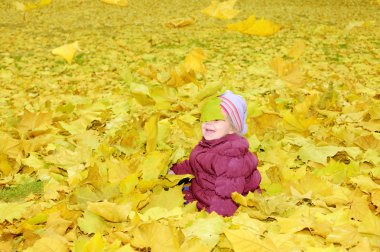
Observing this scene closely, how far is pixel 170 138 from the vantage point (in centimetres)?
309

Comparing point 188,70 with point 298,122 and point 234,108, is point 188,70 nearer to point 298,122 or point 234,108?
point 298,122

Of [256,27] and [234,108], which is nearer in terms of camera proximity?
[234,108]

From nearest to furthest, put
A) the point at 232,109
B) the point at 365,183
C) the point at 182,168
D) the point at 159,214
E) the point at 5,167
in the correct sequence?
the point at 159,214, the point at 232,109, the point at 365,183, the point at 182,168, the point at 5,167

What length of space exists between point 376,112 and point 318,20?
5.27 m

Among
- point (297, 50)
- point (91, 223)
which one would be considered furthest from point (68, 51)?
point (91, 223)

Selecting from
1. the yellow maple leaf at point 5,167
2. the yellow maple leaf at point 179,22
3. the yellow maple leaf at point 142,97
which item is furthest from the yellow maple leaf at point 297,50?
the yellow maple leaf at point 5,167

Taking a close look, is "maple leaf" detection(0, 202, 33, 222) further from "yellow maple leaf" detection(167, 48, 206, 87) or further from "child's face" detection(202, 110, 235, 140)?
"yellow maple leaf" detection(167, 48, 206, 87)

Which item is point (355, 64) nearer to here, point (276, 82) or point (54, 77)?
point (276, 82)

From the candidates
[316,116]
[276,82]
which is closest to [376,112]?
[316,116]

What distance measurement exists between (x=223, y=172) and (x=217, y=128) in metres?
0.21

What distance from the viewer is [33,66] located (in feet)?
16.9

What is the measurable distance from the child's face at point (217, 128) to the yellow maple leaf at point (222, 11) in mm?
6240

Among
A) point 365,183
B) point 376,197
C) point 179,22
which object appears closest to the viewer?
point 376,197

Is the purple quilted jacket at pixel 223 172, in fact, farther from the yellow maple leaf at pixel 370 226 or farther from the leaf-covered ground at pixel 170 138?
the yellow maple leaf at pixel 370 226
